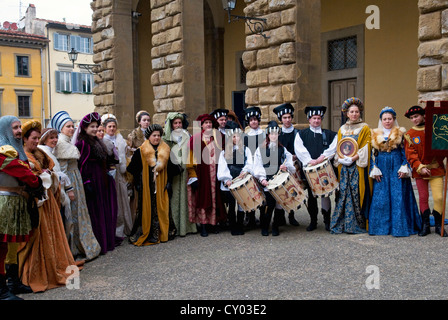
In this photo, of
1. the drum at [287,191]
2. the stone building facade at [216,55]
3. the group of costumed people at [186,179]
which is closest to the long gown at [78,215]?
the group of costumed people at [186,179]

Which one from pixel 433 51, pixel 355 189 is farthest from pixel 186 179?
pixel 433 51

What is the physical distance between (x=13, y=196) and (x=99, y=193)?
5.03 feet

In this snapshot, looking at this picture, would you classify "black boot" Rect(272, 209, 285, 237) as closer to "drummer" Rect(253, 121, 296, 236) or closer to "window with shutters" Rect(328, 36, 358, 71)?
"drummer" Rect(253, 121, 296, 236)

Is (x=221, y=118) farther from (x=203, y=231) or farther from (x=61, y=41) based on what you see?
(x=61, y=41)

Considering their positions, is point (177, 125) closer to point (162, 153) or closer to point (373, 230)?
point (162, 153)

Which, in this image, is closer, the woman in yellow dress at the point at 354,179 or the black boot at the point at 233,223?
the woman in yellow dress at the point at 354,179

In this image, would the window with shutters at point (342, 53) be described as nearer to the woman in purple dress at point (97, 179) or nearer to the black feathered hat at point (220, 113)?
the black feathered hat at point (220, 113)

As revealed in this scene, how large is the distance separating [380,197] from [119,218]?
3.56 m

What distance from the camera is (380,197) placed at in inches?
223

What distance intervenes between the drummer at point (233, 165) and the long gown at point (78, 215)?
72.6 inches

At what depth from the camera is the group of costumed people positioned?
4.35 metres

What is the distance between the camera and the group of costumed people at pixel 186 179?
14.3 feet

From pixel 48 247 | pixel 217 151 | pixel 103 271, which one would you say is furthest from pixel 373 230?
pixel 48 247

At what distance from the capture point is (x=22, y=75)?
34594 millimetres
